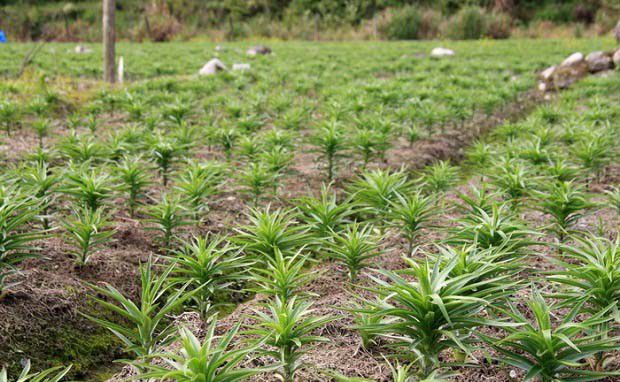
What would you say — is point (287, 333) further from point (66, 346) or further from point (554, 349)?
point (66, 346)

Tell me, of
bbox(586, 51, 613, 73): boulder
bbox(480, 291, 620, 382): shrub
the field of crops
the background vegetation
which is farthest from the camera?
the background vegetation

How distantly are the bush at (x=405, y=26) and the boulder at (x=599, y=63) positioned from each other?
59.5ft

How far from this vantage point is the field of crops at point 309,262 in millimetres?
1736

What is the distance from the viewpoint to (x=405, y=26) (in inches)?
1142

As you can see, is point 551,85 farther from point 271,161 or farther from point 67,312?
point 67,312

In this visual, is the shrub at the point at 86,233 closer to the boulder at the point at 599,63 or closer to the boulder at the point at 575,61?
the boulder at the point at 575,61

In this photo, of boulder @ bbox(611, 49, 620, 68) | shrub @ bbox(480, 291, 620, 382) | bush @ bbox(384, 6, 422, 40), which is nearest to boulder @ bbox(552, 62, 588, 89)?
boulder @ bbox(611, 49, 620, 68)

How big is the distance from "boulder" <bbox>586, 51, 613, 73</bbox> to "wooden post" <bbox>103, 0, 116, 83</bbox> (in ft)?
35.8

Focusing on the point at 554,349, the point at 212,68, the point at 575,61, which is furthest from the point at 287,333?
the point at 575,61

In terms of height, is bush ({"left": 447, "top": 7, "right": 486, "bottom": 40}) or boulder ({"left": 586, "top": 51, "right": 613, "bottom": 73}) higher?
bush ({"left": 447, "top": 7, "right": 486, "bottom": 40})

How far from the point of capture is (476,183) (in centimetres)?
473

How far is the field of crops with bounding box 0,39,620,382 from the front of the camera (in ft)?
5.70

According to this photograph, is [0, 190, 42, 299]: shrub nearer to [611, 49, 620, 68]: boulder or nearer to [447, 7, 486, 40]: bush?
[611, 49, 620, 68]: boulder

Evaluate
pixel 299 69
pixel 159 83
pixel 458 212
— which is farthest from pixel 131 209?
pixel 299 69
